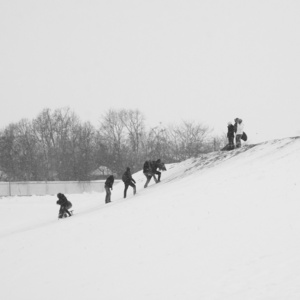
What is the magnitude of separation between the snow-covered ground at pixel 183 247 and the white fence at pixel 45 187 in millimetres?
26301

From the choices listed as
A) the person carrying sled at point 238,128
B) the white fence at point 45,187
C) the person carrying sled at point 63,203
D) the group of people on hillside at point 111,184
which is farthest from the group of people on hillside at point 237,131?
the white fence at point 45,187

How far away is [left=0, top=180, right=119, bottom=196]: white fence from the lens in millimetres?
42500

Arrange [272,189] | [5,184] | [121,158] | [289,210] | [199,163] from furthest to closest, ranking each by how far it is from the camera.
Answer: [121,158], [5,184], [199,163], [272,189], [289,210]

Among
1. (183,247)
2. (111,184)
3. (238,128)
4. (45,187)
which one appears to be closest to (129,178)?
(111,184)

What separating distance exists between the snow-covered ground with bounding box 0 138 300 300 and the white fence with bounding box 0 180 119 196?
86.3 ft

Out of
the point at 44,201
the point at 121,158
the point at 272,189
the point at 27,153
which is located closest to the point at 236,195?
the point at 272,189

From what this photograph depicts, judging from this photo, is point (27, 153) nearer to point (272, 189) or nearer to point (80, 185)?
point (80, 185)

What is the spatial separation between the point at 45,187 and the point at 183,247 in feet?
114

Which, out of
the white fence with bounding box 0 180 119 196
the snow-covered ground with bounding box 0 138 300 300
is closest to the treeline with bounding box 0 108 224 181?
the white fence with bounding box 0 180 119 196

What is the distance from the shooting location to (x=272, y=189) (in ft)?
43.7

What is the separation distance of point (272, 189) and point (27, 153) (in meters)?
67.6

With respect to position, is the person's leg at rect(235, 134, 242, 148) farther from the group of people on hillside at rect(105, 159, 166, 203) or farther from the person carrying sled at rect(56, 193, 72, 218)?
the person carrying sled at rect(56, 193, 72, 218)

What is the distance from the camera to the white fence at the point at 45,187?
139 ft

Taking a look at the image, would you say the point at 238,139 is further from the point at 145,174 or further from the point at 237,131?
the point at 145,174
